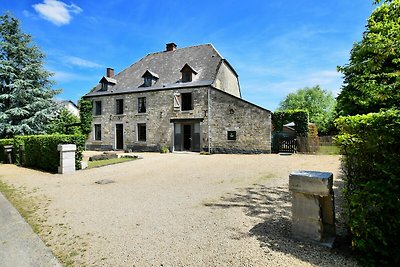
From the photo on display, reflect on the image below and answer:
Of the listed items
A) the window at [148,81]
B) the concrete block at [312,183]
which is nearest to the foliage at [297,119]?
the window at [148,81]

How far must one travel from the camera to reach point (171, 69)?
20.1 metres

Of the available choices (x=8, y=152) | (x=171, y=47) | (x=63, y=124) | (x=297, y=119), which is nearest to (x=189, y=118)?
(x=297, y=119)

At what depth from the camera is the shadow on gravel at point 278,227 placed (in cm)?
264

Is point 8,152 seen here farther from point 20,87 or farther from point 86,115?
point 86,115

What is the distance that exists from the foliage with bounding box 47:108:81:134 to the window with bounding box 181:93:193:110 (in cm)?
1106

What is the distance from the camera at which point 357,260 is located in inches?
97.3

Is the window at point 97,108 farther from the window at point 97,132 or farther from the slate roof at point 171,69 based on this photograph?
the window at point 97,132

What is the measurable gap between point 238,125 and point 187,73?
639 centimetres

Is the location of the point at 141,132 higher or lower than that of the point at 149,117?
lower

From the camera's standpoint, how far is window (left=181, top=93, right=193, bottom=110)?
704 inches

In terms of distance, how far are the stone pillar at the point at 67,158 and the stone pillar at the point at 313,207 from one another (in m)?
8.83

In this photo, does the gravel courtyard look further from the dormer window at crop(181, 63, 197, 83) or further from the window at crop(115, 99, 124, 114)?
the window at crop(115, 99, 124, 114)

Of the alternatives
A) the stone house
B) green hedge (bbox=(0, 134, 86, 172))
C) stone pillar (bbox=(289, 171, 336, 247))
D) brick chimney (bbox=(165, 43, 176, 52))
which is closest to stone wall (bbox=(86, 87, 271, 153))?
the stone house

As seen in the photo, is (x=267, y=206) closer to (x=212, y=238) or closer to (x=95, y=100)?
(x=212, y=238)
